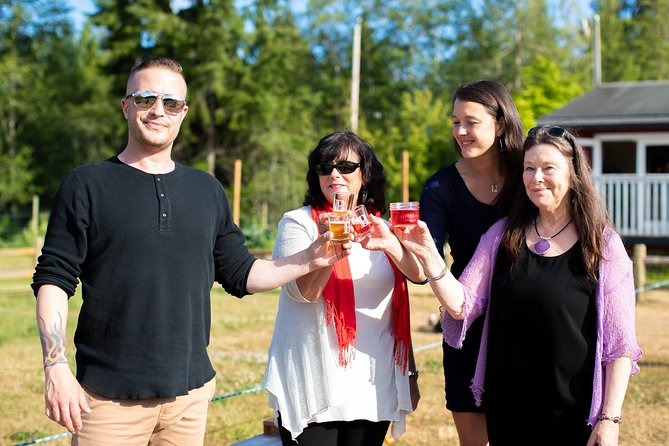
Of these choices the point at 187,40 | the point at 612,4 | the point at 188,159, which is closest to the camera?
the point at 187,40

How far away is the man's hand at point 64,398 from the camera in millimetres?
2314

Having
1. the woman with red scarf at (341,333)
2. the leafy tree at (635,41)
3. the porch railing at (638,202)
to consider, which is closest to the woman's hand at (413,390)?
the woman with red scarf at (341,333)

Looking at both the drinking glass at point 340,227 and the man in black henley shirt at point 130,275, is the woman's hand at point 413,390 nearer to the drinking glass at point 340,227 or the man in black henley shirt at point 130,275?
the drinking glass at point 340,227

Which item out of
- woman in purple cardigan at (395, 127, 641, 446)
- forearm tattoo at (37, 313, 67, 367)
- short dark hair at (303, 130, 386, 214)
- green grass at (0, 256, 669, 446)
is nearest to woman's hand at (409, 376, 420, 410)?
woman in purple cardigan at (395, 127, 641, 446)

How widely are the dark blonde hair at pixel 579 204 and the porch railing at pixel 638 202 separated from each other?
15.6 metres

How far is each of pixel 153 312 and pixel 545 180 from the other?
1.50 m

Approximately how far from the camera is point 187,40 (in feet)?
105

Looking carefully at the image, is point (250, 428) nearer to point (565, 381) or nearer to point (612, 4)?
point (565, 381)

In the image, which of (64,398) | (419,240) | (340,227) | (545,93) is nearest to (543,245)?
(419,240)

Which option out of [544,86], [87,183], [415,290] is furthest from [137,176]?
[544,86]

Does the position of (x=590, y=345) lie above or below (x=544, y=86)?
below

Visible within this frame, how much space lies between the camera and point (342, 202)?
110 inches

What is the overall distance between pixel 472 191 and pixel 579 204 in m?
0.55

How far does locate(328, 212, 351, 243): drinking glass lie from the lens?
8.92 feet
